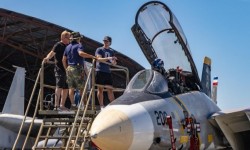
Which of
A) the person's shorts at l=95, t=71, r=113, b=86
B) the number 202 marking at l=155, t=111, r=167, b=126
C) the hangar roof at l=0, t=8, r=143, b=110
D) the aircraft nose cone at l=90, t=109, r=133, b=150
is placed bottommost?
the aircraft nose cone at l=90, t=109, r=133, b=150

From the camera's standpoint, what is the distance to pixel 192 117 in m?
8.11

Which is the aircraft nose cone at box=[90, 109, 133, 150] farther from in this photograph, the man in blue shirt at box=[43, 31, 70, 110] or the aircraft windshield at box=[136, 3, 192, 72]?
the aircraft windshield at box=[136, 3, 192, 72]

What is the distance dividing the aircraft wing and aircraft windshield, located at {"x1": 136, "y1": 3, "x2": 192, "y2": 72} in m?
1.90

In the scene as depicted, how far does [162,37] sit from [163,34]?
0.08 metres

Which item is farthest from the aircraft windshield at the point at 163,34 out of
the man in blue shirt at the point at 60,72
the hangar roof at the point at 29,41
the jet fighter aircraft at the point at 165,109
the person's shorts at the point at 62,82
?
the hangar roof at the point at 29,41

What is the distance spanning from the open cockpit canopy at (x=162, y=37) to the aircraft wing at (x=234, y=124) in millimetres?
1836

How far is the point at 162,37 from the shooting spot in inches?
401

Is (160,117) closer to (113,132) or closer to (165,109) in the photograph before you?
(165,109)

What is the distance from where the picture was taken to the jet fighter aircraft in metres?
6.45

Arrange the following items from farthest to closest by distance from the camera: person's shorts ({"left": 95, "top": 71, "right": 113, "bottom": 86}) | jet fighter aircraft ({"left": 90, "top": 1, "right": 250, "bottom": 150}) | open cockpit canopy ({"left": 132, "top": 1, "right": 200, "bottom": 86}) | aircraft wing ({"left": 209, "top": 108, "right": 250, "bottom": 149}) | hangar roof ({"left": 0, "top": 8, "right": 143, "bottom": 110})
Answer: hangar roof ({"left": 0, "top": 8, "right": 143, "bottom": 110}) → open cockpit canopy ({"left": 132, "top": 1, "right": 200, "bottom": 86}) → person's shorts ({"left": 95, "top": 71, "right": 113, "bottom": 86}) → aircraft wing ({"left": 209, "top": 108, "right": 250, "bottom": 149}) → jet fighter aircraft ({"left": 90, "top": 1, "right": 250, "bottom": 150})

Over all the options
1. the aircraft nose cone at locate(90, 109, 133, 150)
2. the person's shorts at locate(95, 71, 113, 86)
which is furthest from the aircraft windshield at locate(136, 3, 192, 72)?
the aircraft nose cone at locate(90, 109, 133, 150)

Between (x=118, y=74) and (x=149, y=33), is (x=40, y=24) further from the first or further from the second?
(x=149, y=33)

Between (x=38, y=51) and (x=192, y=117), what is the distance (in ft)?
70.4

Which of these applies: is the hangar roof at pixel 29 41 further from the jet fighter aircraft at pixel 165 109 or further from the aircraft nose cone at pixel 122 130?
the aircraft nose cone at pixel 122 130
